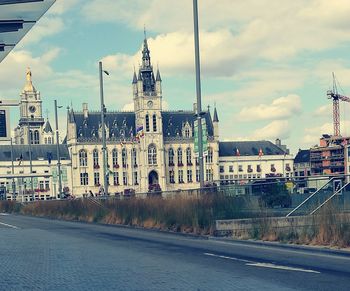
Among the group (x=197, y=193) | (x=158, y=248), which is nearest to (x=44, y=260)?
(x=158, y=248)

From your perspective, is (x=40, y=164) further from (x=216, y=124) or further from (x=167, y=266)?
(x=167, y=266)

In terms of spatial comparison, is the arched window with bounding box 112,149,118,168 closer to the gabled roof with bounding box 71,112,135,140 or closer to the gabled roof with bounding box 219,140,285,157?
the gabled roof with bounding box 71,112,135,140

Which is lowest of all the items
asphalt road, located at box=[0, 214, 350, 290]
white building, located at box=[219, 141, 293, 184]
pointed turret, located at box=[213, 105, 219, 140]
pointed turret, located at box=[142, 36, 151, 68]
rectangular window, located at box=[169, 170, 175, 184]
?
asphalt road, located at box=[0, 214, 350, 290]

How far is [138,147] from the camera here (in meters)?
162

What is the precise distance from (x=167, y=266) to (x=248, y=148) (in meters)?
165

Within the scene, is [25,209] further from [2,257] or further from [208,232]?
[2,257]

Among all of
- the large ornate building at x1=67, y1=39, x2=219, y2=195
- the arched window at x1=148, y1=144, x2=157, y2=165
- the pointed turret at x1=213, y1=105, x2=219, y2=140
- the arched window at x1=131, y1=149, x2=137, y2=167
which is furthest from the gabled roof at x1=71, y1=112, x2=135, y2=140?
the pointed turret at x1=213, y1=105, x2=219, y2=140

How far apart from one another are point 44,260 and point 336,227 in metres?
6.51

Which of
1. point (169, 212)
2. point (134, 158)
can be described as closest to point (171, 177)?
point (134, 158)

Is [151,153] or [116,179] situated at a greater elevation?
[151,153]

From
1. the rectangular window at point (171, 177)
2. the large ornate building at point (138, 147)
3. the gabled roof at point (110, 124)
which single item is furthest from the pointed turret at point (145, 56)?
the rectangular window at point (171, 177)

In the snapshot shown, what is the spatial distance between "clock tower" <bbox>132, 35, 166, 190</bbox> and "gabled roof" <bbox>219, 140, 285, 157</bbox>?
19.1 m

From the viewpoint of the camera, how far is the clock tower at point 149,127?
523 ft

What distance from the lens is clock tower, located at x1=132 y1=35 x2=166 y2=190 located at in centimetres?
15938
